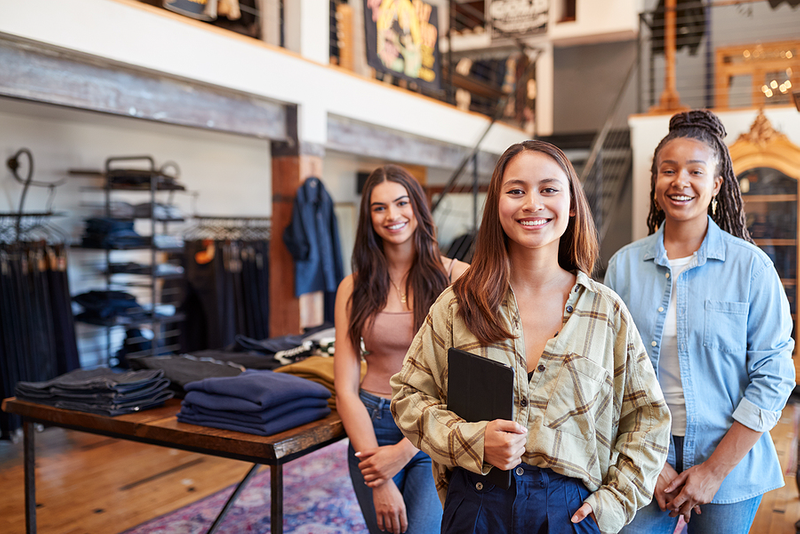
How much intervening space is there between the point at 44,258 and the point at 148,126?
1.45 meters

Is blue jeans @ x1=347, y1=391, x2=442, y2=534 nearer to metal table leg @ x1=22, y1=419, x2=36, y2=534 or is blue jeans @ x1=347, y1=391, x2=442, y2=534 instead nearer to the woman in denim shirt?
the woman in denim shirt

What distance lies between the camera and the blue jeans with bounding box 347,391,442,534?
1850 mm

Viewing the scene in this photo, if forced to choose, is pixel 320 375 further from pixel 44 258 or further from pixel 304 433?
pixel 44 258

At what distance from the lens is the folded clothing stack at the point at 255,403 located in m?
1.89

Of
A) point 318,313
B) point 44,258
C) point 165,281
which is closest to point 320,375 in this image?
point 318,313

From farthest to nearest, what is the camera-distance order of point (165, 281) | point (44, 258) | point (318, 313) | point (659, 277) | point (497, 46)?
1. point (497, 46)
2. point (165, 281)
3. point (318, 313)
4. point (44, 258)
5. point (659, 277)

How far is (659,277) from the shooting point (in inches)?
63.3

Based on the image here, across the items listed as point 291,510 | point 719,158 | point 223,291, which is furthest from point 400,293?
point 223,291

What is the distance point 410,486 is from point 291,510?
163 centimetres

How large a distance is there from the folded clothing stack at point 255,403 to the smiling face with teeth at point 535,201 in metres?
1.00

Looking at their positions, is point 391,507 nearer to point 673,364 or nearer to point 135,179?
point 673,364

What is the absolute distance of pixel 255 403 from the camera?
74.4 inches

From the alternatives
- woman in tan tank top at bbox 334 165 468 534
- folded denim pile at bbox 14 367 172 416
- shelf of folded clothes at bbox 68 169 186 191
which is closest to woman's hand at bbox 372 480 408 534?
woman in tan tank top at bbox 334 165 468 534

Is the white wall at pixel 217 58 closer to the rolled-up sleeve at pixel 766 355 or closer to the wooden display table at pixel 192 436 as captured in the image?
the wooden display table at pixel 192 436
